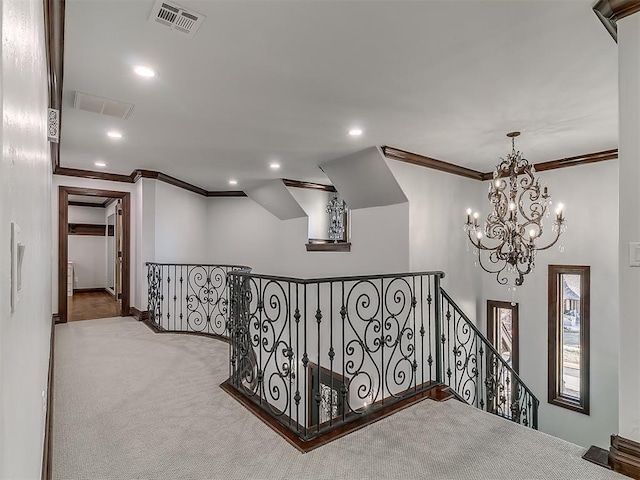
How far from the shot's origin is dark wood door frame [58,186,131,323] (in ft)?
17.7

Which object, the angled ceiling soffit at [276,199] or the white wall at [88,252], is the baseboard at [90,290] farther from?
the angled ceiling soffit at [276,199]

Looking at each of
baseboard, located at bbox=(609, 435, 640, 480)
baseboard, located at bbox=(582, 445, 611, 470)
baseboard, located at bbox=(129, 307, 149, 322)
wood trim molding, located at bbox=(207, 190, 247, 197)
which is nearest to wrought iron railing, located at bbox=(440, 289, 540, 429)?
baseboard, located at bbox=(582, 445, 611, 470)

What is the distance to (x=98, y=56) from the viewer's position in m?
2.31

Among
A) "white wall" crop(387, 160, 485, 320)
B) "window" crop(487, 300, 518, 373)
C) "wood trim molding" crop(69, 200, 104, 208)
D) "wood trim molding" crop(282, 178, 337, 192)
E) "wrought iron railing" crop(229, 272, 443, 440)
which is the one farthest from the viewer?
"wood trim molding" crop(69, 200, 104, 208)

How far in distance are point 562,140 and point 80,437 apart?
5.12m

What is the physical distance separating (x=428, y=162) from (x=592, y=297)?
276 cm

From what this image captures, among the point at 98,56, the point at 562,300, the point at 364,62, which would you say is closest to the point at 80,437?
the point at 98,56

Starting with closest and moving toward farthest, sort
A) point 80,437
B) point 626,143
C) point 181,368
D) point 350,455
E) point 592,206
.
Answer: point 626,143 < point 350,455 < point 80,437 < point 181,368 < point 592,206

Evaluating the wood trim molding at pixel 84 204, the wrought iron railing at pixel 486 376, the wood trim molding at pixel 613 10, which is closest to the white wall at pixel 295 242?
the wrought iron railing at pixel 486 376

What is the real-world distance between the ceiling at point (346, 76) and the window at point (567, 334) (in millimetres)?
1771

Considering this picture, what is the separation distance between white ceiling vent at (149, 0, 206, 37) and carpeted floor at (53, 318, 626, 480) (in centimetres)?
239

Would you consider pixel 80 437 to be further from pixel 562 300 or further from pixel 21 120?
pixel 562 300

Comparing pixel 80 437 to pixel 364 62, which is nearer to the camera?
pixel 80 437

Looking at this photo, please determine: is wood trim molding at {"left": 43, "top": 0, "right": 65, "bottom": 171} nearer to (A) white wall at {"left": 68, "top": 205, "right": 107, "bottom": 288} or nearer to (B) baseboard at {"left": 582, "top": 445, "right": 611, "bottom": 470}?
(B) baseboard at {"left": 582, "top": 445, "right": 611, "bottom": 470}
